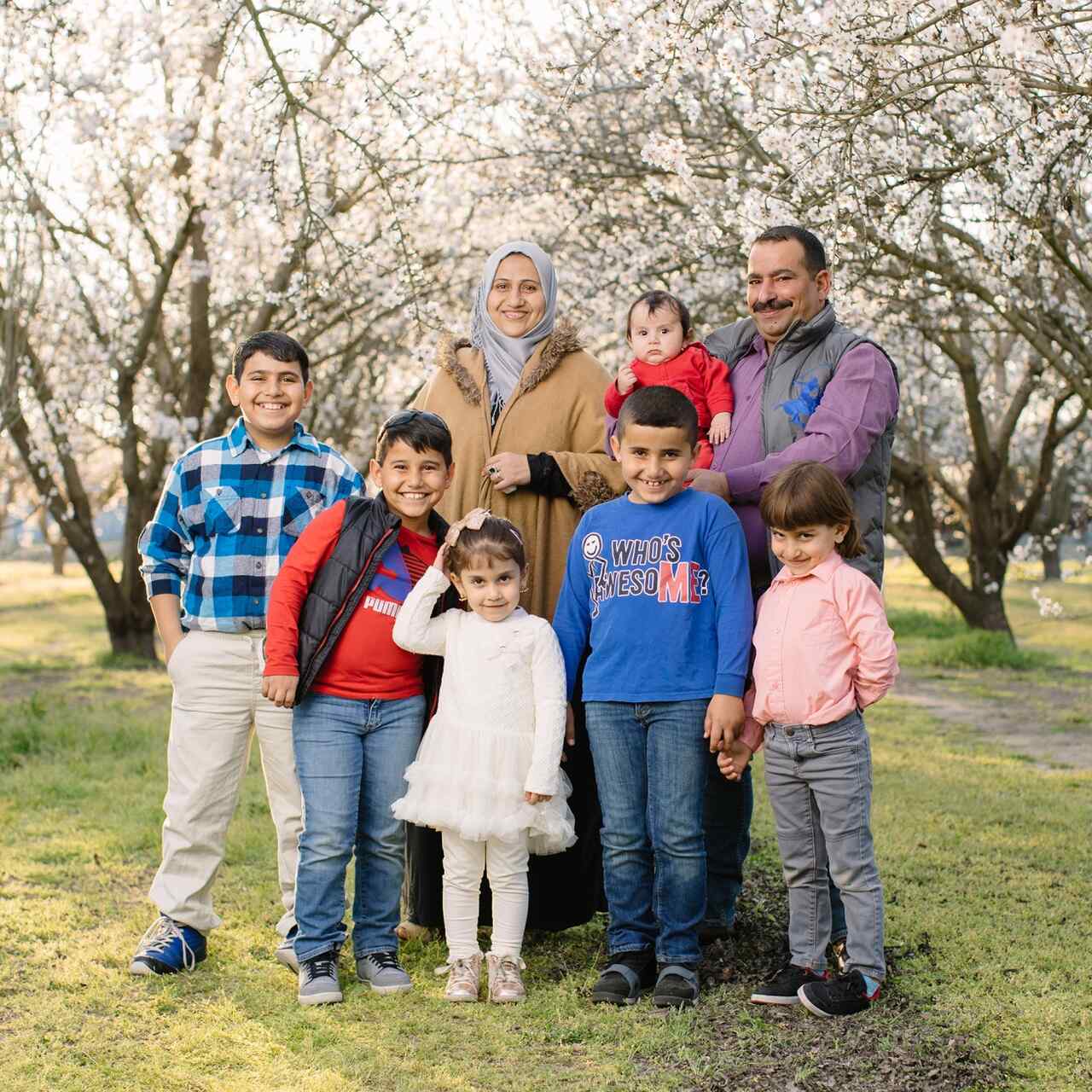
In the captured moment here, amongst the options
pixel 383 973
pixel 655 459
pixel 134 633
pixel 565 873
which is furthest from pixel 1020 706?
pixel 134 633

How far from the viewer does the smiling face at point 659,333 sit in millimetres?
3777

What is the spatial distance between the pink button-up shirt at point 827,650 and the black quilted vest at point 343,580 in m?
1.10

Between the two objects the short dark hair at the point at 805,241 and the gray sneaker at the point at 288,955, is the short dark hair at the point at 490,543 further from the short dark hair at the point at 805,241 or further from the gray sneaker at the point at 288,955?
the gray sneaker at the point at 288,955

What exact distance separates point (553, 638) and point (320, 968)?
3.67 ft

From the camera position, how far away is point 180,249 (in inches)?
440

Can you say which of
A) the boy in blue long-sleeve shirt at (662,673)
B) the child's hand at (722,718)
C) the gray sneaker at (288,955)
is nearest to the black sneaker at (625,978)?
the boy in blue long-sleeve shirt at (662,673)

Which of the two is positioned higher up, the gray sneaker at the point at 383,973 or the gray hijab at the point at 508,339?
the gray hijab at the point at 508,339

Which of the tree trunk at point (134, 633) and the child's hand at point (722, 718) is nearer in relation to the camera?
the child's hand at point (722, 718)

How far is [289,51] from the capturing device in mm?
5480

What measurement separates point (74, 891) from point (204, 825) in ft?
3.98

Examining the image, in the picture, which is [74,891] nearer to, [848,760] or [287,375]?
[287,375]

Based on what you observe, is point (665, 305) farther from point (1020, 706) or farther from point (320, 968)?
point (1020, 706)

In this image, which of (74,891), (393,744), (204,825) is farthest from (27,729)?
(393,744)

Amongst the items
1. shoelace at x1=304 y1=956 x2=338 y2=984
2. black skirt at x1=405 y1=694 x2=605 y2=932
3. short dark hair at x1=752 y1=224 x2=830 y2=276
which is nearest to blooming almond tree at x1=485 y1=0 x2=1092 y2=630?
short dark hair at x1=752 y1=224 x2=830 y2=276
